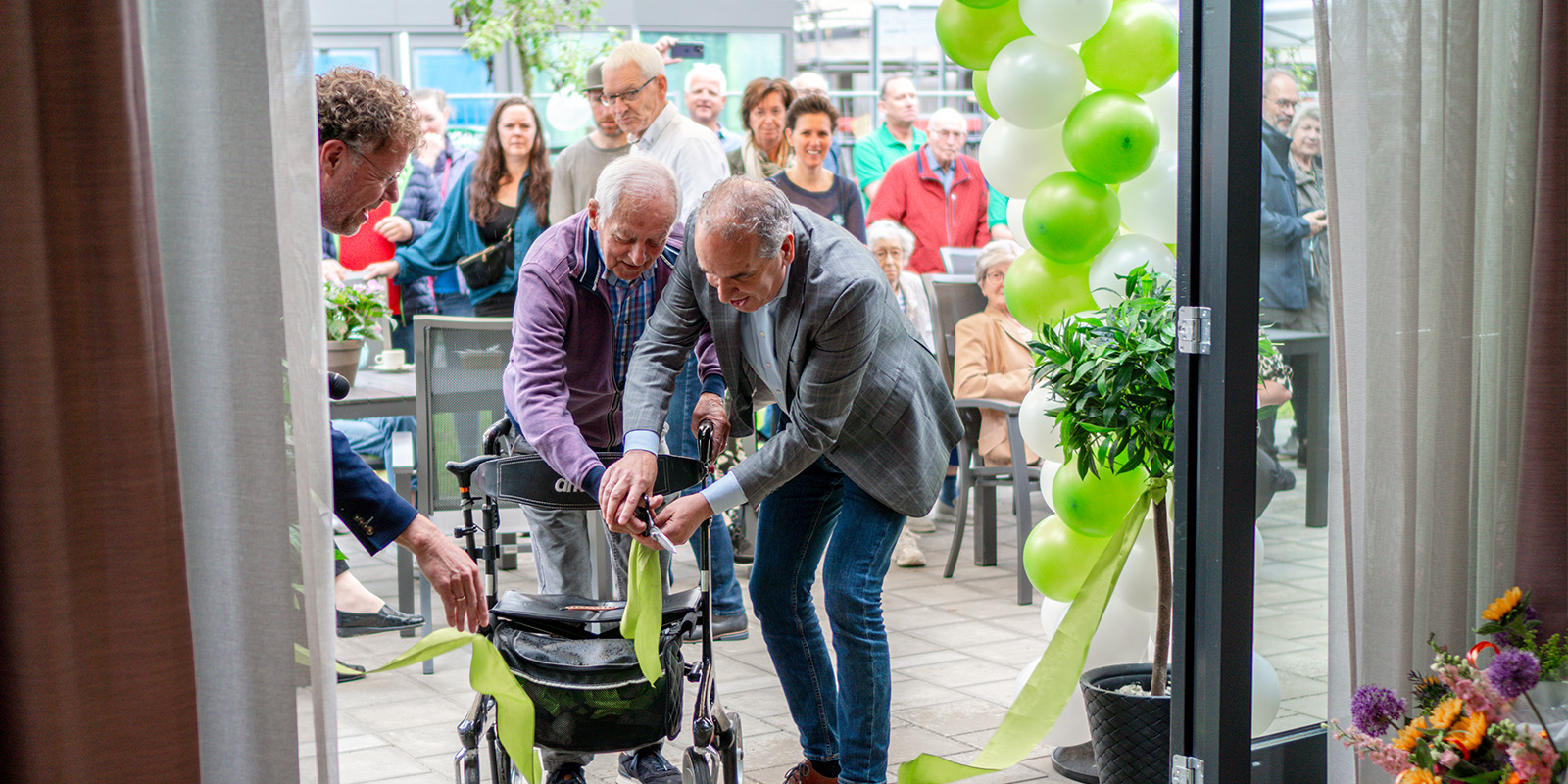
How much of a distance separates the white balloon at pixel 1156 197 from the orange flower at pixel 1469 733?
4.82ft

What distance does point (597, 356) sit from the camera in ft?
9.76

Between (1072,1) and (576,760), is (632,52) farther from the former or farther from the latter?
(576,760)

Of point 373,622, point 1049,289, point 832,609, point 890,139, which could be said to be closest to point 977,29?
point 1049,289

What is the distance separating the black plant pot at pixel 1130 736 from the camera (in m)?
2.74

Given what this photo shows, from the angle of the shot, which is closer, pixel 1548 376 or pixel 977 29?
pixel 1548 376

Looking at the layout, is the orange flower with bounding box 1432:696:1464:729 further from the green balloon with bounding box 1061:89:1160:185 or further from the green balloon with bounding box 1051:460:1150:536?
the green balloon with bounding box 1061:89:1160:185

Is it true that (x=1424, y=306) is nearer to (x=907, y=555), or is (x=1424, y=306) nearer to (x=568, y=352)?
(x=568, y=352)

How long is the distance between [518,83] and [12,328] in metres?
12.8

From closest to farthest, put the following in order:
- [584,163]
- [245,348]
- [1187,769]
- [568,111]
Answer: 1. [245,348]
2. [1187,769]
3. [584,163]
4. [568,111]

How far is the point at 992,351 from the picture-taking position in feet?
16.2

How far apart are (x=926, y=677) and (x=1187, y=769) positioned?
151cm

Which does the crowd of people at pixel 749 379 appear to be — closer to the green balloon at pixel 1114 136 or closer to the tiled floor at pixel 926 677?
the tiled floor at pixel 926 677

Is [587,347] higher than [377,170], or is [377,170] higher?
[377,170]

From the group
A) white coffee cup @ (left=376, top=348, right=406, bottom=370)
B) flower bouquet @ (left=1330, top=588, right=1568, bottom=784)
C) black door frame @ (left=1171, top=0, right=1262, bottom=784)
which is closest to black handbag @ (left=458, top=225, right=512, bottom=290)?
white coffee cup @ (left=376, top=348, right=406, bottom=370)
